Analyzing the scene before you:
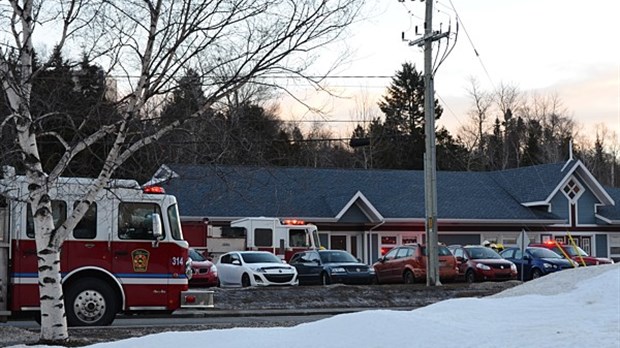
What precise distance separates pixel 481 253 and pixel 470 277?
1.35m

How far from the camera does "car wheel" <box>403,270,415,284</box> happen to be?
3477cm

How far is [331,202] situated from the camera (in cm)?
4462

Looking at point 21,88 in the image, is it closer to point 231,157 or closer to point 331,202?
point 231,157

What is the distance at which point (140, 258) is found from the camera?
1708cm

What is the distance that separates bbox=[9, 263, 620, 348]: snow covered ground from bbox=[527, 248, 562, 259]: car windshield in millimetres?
25130

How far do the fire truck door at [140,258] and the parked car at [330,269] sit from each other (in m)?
15.5

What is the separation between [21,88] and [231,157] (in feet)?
9.94

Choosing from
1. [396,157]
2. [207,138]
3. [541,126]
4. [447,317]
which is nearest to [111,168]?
[207,138]

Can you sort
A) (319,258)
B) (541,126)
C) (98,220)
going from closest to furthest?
(98,220) < (319,258) < (541,126)

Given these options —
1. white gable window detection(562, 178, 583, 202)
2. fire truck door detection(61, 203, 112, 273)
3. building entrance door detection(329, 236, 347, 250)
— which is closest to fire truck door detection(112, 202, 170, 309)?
fire truck door detection(61, 203, 112, 273)

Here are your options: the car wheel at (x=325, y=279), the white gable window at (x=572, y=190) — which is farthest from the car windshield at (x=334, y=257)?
the white gable window at (x=572, y=190)

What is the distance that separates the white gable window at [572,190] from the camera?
50069mm

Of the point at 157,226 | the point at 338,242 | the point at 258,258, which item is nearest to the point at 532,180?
the point at 338,242

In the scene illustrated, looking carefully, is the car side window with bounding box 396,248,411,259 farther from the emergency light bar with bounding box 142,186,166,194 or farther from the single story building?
Answer: the emergency light bar with bounding box 142,186,166,194
